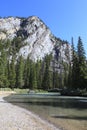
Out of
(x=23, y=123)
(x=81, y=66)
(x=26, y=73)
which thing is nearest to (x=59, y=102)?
(x=23, y=123)

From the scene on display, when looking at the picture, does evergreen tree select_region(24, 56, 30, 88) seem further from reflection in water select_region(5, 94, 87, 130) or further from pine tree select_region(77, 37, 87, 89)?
reflection in water select_region(5, 94, 87, 130)

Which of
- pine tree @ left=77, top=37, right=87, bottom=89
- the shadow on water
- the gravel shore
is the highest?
pine tree @ left=77, top=37, right=87, bottom=89

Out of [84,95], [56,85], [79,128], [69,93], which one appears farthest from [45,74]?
[79,128]

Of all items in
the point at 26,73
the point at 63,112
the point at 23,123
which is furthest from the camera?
the point at 26,73

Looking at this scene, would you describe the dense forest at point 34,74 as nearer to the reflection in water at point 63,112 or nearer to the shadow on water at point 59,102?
the shadow on water at point 59,102

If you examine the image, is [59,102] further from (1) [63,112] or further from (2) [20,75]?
(2) [20,75]

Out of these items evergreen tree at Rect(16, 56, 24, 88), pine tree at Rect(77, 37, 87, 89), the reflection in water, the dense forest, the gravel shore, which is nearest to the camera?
the gravel shore

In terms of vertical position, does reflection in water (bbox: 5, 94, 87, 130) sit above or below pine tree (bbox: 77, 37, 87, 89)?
below

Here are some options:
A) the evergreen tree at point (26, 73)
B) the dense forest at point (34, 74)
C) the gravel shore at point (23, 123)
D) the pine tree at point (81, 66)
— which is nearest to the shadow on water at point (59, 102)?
the gravel shore at point (23, 123)

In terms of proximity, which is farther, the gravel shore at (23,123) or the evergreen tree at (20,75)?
the evergreen tree at (20,75)

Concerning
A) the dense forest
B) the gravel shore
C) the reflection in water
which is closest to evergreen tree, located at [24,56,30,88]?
the dense forest

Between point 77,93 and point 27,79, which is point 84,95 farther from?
point 27,79

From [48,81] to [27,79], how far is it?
12.2 meters

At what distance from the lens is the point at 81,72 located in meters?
81.5
